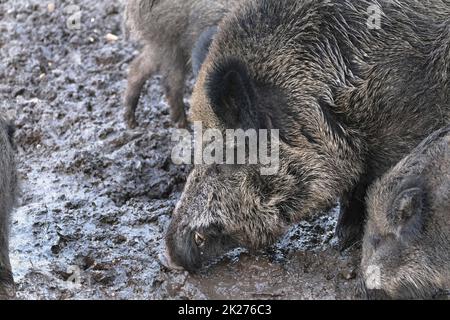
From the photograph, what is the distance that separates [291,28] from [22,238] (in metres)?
2.17

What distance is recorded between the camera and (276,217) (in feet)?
17.2

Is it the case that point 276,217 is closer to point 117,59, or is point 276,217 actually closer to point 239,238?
point 239,238

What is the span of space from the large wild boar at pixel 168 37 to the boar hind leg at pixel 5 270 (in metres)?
2.28

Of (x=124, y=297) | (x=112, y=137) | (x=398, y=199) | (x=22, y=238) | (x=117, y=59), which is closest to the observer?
(x=398, y=199)

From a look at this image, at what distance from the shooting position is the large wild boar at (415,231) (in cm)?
477

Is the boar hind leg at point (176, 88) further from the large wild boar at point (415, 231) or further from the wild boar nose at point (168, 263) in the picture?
the large wild boar at point (415, 231)

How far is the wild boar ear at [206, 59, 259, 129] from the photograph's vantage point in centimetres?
495

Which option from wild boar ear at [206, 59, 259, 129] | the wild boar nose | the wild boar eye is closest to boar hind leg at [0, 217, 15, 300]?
the wild boar nose

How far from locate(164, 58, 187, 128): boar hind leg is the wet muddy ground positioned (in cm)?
11

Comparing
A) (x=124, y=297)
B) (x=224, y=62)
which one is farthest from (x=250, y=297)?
(x=224, y=62)

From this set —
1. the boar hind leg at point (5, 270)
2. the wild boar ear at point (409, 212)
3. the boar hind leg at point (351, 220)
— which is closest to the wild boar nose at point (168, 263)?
the boar hind leg at point (5, 270)

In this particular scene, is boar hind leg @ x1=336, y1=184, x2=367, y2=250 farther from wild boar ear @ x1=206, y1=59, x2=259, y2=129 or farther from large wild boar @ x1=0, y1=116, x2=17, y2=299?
large wild boar @ x1=0, y1=116, x2=17, y2=299

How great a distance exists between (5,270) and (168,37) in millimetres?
2492

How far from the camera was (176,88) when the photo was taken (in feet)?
23.1
